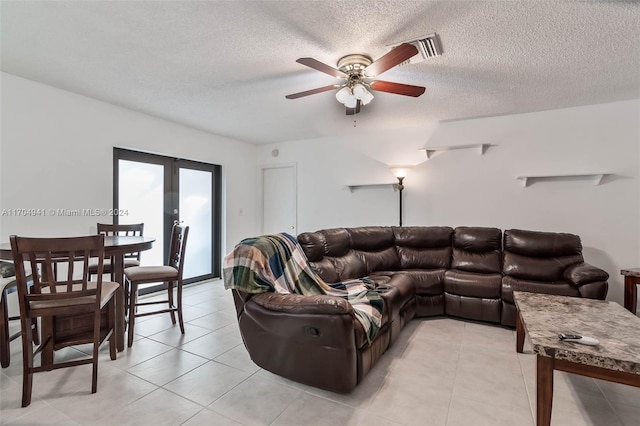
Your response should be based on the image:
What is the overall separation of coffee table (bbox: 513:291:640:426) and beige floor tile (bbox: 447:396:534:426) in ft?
0.61

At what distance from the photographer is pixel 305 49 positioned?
2305 millimetres

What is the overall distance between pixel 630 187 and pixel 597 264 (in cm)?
92

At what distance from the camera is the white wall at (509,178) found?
11.2ft

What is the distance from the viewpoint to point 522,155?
12.6 feet

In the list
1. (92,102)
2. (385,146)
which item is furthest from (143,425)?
(385,146)

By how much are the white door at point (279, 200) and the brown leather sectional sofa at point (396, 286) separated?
76.3 inches

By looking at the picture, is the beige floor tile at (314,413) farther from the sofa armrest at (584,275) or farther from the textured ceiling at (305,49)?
the sofa armrest at (584,275)

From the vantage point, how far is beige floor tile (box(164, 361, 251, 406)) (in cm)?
195

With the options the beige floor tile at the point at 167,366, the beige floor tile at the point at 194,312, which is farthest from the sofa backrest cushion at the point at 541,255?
the beige floor tile at the point at 194,312

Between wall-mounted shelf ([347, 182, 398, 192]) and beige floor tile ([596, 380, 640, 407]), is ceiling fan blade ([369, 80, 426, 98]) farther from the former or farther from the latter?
beige floor tile ([596, 380, 640, 407])

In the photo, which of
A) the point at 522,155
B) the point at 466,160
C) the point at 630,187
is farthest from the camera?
the point at 466,160

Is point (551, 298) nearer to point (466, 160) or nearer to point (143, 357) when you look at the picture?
point (466, 160)

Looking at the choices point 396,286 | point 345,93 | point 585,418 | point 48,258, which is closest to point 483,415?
point 585,418

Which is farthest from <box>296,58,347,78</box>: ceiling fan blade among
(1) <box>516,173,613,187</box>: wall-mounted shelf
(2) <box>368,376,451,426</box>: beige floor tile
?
(1) <box>516,173,613,187</box>: wall-mounted shelf
